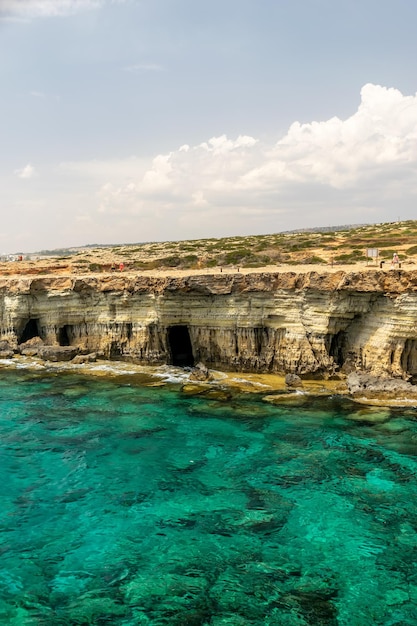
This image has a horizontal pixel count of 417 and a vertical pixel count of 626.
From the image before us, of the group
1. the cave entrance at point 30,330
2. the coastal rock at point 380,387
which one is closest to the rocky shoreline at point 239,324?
the coastal rock at point 380,387

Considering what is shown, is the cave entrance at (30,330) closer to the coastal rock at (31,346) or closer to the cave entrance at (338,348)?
the coastal rock at (31,346)

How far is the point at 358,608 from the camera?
13320mm

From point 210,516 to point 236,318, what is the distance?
19482 millimetres

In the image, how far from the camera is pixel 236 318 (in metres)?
35.7

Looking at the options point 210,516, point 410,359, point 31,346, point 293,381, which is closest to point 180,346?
point 31,346

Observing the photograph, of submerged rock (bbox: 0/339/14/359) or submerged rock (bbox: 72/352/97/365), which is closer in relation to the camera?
submerged rock (bbox: 72/352/97/365)

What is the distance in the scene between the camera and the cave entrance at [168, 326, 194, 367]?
40809mm

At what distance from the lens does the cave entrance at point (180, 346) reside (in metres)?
40.8

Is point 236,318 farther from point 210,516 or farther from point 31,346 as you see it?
point 210,516

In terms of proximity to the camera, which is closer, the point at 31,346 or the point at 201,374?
the point at 201,374

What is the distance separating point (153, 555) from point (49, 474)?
7.29 m

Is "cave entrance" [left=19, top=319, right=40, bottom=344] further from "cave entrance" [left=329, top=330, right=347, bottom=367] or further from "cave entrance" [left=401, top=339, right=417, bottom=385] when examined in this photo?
"cave entrance" [left=401, top=339, right=417, bottom=385]

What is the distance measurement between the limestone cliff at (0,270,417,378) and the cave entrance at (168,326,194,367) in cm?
9

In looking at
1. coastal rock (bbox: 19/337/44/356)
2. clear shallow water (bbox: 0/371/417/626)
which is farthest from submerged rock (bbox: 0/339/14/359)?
clear shallow water (bbox: 0/371/417/626)
